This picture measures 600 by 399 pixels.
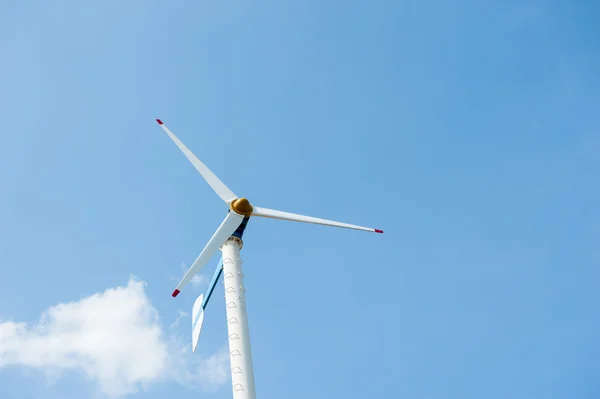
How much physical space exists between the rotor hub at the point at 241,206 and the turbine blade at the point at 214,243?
38 cm

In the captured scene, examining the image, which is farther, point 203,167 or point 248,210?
point 203,167

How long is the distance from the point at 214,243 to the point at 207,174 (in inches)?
283

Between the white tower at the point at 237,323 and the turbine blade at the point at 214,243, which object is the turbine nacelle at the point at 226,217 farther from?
the white tower at the point at 237,323

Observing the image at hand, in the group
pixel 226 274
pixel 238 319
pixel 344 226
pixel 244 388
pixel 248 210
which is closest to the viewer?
pixel 244 388

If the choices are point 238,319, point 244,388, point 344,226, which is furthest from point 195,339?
point 344,226

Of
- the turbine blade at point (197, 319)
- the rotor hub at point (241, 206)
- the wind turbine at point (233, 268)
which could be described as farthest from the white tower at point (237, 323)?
the turbine blade at point (197, 319)

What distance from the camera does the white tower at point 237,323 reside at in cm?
3256

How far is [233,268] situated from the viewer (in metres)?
39.4

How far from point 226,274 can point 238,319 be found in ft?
14.1

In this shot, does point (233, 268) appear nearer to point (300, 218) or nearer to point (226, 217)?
point (226, 217)

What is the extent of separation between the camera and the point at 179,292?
3953cm

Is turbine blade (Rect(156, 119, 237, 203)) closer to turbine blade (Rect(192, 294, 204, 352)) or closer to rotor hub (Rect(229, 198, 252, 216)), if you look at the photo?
rotor hub (Rect(229, 198, 252, 216))

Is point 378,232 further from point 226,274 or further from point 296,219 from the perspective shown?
point 226,274

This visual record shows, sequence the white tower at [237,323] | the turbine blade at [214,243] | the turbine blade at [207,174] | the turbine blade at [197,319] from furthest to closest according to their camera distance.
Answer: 1. the turbine blade at [197,319]
2. the turbine blade at [207,174]
3. the turbine blade at [214,243]
4. the white tower at [237,323]
